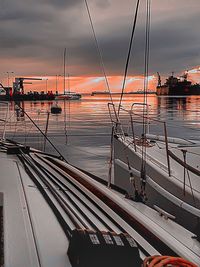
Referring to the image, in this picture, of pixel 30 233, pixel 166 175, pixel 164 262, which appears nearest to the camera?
pixel 164 262

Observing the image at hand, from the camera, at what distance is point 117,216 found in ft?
10.2

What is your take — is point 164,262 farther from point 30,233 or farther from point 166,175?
point 166,175

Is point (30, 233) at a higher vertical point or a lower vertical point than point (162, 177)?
higher

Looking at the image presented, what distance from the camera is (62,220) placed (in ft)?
9.46

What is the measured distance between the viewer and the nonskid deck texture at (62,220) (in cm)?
239

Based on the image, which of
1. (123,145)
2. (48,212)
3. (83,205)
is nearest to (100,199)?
(83,205)

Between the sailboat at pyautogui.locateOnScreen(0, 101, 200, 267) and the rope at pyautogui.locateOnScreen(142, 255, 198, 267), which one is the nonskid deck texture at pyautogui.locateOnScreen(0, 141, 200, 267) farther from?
the rope at pyautogui.locateOnScreen(142, 255, 198, 267)

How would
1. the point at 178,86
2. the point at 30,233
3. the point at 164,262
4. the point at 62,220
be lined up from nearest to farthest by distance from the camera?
the point at 164,262, the point at 30,233, the point at 62,220, the point at 178,86

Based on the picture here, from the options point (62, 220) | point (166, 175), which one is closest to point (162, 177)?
point (166, 175)

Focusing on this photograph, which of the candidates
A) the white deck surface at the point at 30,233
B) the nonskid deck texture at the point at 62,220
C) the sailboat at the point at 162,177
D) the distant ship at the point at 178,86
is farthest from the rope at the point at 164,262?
the distant ship at the point at 178,86

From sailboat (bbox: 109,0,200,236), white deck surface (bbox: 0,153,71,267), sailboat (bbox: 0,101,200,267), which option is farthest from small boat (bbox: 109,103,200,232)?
white deck surface (bbox: 0,153,71,267)

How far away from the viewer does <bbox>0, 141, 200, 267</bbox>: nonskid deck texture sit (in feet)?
7.86

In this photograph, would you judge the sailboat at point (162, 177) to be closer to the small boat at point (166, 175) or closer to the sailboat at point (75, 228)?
the small boat at point (166, 175)

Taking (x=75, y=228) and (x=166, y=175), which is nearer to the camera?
(x=75, y=228)
